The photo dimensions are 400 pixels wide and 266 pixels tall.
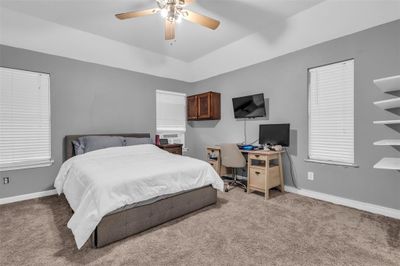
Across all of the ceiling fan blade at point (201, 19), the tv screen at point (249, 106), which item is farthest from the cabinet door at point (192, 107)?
the ceiling fan blade at point (201, 19)

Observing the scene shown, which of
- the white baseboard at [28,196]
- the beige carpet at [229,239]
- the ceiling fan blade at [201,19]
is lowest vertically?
the beige carpet at [229,239]

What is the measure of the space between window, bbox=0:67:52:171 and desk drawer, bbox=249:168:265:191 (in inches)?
136

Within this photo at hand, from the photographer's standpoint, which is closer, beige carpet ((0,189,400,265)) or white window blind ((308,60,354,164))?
beige carpet ((0,189,400,265))

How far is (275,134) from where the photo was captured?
3.43 meters

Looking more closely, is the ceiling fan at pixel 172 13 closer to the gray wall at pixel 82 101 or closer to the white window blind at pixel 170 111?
the gray wall at pixel 82 101

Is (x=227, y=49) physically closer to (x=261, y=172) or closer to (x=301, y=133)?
(x=301, y=133)

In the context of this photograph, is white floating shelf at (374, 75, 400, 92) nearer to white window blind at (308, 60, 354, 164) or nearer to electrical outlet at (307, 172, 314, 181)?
white window blind at (308, 60, 354, 164)

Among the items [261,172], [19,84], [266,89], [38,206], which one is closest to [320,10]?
[266,89]

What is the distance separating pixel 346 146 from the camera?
9.23 feet

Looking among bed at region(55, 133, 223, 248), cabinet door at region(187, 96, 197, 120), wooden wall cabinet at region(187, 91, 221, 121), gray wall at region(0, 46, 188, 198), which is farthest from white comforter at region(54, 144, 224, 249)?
cabinet door at region(187, 96, 197, 120)

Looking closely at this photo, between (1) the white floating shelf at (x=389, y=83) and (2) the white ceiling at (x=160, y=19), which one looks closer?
(1) the white floating shelf at (x=389, y=83)

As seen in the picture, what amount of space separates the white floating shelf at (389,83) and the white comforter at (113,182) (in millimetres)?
2173

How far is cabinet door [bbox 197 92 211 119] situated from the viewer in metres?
4.57

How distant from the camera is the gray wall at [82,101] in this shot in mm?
3100
